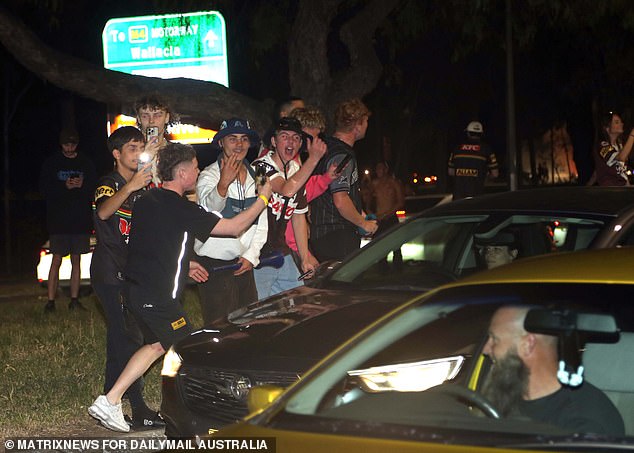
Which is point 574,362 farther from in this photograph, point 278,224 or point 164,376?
point 278,224

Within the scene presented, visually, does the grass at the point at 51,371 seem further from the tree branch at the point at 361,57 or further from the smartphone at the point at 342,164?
the tree branch at the point at 361,57

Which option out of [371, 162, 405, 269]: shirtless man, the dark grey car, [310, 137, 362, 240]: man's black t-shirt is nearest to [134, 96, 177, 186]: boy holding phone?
[310, 137, 362, 240]: man's black t-shirt

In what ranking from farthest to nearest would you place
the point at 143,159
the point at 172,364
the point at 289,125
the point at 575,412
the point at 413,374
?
1. the point at 289,125
2. the point at 143,159
3. the point at 172,364
4. the point at 413,374
5. the point at 575,412

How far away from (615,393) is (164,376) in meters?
2.38

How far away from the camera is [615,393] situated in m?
4.20

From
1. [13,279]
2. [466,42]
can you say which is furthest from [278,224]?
[13,279]

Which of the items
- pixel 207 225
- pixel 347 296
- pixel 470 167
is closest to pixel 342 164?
pixel 207 225

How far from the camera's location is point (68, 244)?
12820 mm

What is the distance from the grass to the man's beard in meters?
4.24

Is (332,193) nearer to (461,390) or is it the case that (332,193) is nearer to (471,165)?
(461,390)

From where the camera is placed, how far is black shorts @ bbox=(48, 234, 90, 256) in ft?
42.0

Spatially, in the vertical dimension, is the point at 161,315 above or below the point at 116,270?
below

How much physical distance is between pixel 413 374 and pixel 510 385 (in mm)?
1339

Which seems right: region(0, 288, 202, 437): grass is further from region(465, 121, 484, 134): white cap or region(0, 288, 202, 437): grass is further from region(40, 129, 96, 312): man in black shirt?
region(465, 121, 484, 134): white cap
